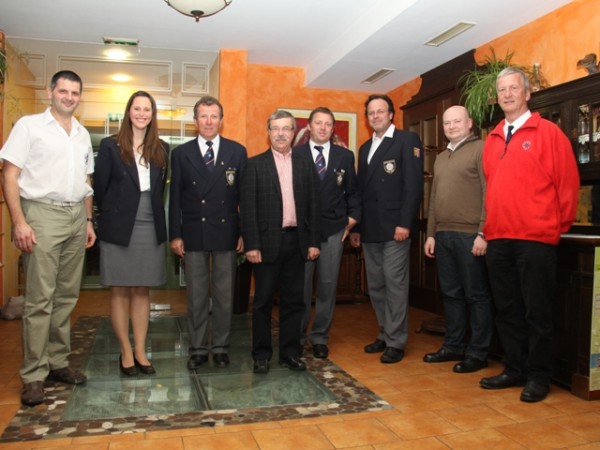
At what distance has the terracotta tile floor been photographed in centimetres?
218

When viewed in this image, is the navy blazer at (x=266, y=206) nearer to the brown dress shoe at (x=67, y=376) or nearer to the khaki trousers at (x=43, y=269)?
the khaki trousers at (x=43, y=269)

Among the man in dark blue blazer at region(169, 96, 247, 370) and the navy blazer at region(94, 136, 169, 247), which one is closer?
the navy blazer at region(94, 136, 169, 247)

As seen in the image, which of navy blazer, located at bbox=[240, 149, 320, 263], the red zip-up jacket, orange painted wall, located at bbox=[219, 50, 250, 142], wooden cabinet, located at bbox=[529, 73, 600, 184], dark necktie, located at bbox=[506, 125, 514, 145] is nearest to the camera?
the red zip-up jacket

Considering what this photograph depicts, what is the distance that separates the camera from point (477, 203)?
3.17m

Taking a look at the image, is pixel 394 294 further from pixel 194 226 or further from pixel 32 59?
pixel 32 59

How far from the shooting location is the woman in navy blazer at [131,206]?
2877mm

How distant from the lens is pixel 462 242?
3193 mm

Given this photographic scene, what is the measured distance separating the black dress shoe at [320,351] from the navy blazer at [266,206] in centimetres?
72

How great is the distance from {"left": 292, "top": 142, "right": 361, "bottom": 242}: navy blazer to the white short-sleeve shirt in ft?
4.22

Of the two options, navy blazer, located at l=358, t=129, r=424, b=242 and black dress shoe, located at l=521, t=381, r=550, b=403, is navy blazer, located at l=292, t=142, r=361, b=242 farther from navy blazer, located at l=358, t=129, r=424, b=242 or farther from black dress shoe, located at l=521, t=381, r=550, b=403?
black dress shoe, located at l=521, t=381, r=550, b=403

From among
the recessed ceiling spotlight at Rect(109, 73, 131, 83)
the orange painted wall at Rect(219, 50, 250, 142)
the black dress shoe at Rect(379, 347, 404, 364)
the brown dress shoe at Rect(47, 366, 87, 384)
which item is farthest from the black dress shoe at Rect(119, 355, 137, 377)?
the recessed ceiling spotlight at Rect(109, 73, 131, 83)

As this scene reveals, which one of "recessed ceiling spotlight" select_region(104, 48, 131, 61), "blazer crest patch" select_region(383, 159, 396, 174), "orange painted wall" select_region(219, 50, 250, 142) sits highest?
"recessed ceiling spotlight" select_region(104, 48, 131, 61)

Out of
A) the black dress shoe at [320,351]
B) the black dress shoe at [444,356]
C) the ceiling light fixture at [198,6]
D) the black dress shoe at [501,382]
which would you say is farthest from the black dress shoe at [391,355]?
the ceiling light fixture at [198,6]

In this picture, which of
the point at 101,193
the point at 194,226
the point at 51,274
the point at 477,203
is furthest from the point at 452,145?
the point at 51,274
